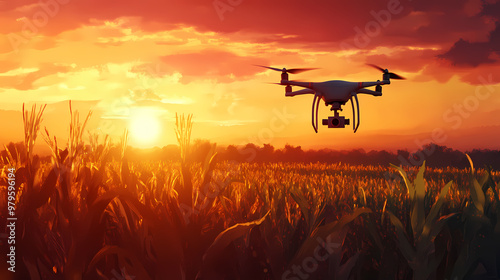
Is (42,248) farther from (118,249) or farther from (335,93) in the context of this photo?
(335,93)

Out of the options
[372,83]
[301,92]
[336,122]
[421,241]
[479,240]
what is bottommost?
[479,240]

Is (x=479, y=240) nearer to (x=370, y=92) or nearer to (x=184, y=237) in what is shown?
(x=184, y=237)

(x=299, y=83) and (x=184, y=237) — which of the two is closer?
(x=184, y=237)

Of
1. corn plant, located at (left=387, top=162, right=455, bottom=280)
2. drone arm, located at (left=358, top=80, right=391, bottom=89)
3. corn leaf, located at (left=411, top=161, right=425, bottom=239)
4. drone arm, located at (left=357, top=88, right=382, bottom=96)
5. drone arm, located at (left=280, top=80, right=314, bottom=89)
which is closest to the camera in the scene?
corn plant, located at (left=387, top=162, right=455, bottom=280)

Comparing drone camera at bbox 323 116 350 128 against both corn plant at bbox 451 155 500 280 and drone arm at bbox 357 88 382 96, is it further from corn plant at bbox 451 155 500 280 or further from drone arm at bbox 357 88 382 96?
corn plant at bbox 451 155 500 280

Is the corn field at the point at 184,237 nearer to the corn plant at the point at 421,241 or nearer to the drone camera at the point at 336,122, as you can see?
the corn plant at the point at 421,241

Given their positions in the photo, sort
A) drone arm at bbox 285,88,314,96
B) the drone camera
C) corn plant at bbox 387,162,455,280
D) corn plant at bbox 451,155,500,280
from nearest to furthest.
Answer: corn plant at bbox 387,162,455,280, corn plant at bbox 451,155,500,280, the drone camera, drone arm at bbox 285,88,314,96

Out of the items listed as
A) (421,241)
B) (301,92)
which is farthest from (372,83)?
(421,241)

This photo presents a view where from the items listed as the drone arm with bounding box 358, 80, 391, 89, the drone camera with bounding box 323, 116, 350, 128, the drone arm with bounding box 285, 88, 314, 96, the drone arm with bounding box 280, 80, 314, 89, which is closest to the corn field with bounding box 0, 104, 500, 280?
the drone camera with bounding box 323, 116, 350, 128
